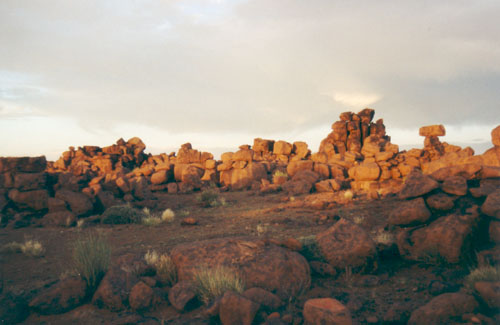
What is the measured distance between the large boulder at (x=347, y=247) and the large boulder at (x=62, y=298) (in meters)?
4.74

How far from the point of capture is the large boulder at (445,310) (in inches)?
177

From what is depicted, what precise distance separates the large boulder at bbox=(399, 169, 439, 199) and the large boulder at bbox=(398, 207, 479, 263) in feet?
2.58

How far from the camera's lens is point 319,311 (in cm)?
464

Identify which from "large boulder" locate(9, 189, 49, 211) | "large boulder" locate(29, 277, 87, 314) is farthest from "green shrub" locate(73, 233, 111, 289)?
"large boulder" locate(9, 189, 49, 211)

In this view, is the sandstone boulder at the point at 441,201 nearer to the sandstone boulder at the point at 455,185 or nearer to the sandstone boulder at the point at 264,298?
the sandstone boulder at the point at 455,185

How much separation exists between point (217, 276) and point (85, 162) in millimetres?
40081

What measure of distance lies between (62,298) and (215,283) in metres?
2.75

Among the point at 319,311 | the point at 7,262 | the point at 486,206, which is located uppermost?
the point at 486,206

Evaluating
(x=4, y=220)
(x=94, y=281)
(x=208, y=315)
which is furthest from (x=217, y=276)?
(x=4, y=220)

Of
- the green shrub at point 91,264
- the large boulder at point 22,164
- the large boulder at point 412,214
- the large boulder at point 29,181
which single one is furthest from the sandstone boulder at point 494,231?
the large boulder at point 22,164

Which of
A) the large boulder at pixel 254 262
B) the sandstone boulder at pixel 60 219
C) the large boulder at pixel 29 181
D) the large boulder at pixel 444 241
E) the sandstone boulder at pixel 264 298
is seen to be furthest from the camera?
the large boulder at pixel 29 181

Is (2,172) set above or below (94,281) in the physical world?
above

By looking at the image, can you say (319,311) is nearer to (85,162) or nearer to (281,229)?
(281,229)

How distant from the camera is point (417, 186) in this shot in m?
8.10
